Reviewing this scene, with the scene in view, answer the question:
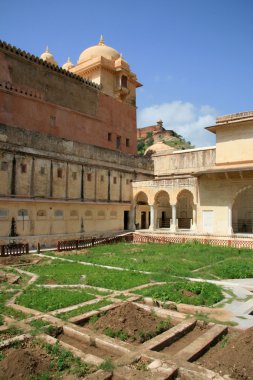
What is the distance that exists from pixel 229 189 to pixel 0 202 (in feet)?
51.5

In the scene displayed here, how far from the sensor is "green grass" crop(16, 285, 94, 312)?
910 centimetres

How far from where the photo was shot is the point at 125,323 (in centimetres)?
763

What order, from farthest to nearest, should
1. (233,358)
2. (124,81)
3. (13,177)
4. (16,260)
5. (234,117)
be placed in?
(124,81), (234,117), (13,177), (16,260), (233,358)

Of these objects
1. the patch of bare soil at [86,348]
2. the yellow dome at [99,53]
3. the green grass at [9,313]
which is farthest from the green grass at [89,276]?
the yellow dome at [99,53]

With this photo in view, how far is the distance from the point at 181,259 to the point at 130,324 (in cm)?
1062

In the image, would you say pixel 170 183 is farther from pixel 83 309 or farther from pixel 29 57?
pixel 83 309

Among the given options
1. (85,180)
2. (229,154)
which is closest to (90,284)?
(85,180)

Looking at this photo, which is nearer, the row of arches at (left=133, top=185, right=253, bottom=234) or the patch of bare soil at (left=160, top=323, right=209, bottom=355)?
the patch of bare soil at (left=160, top=323, right=209, bottom=355)

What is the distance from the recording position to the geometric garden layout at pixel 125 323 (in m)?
5.64

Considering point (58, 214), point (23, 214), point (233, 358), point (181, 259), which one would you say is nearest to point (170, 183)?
point (58, 214)

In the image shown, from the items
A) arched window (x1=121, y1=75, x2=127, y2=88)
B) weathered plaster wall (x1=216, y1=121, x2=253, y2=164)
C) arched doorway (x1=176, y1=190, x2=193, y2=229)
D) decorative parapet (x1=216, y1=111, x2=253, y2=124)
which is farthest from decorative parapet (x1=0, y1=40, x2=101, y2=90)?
arched doorway (x1=176, y1=190, x2=193, y2=229)

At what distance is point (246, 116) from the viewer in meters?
25.1

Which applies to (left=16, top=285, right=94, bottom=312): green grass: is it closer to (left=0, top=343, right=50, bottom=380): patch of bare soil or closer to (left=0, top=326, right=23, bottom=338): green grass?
(left=0, top=326, right=23, bottom=338): green grass

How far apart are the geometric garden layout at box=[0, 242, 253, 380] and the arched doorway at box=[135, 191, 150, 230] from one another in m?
17.2
